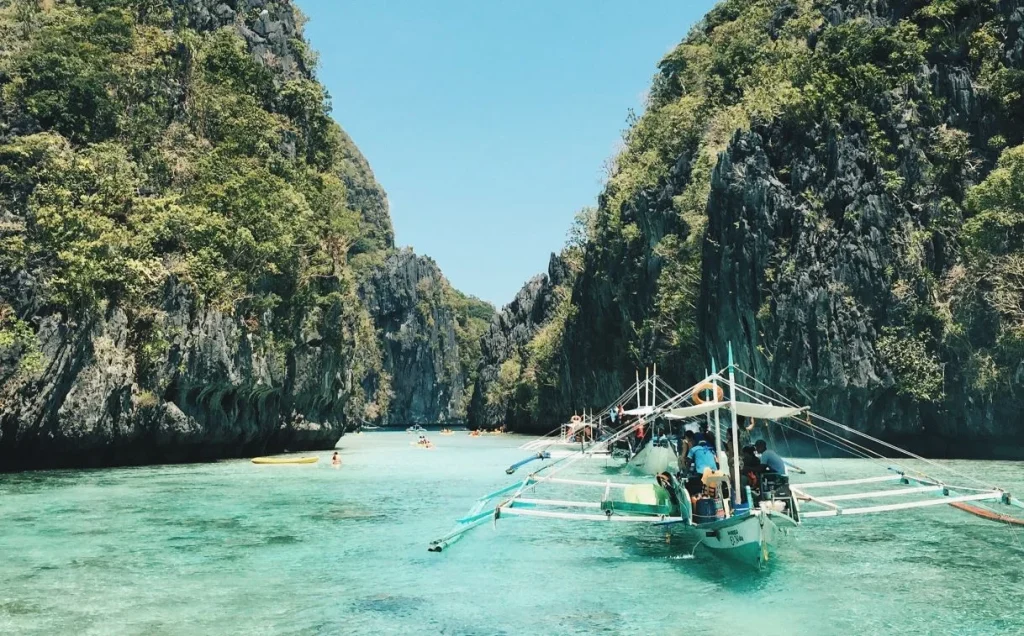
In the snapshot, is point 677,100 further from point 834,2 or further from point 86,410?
point 86,410

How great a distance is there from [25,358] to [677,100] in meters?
51.0

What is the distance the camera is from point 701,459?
47.3 ft

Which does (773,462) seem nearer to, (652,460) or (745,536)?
(745,536)

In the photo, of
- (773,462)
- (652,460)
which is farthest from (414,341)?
(773,462)

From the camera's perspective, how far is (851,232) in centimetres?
4000

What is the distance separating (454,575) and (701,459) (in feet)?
16.4

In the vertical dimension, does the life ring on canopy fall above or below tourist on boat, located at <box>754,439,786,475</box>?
above

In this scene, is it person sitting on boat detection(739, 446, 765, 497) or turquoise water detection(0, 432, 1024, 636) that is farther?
person sitting on boat detection(739, 446, 765, 497)

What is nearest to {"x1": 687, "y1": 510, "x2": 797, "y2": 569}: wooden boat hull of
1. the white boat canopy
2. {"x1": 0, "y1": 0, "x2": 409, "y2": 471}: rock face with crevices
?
the white boat canopy

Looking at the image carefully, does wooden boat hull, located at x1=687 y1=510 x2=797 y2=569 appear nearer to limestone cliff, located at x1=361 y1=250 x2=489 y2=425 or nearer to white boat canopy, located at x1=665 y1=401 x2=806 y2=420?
white boat canopy, located at x1=665 y1=401 x2=806 y2=420

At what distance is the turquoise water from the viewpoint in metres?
10.3

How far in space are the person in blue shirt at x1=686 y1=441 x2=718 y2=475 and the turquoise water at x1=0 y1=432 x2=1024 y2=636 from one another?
5.17ft

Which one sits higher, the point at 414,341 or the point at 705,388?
the point at 414,341

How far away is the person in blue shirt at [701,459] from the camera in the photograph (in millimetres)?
14367
